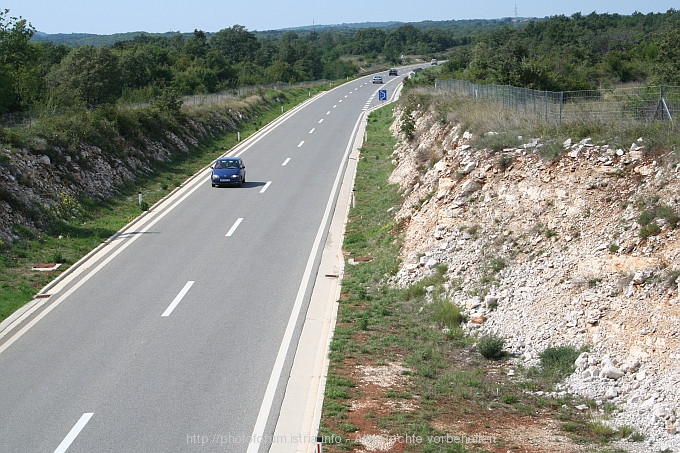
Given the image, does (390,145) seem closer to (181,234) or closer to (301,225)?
(301,225)

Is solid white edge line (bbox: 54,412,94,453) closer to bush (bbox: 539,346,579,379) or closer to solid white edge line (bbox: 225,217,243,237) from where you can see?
bush (bbox: 539,346,579,379)

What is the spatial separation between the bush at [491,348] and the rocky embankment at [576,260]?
0.32 m

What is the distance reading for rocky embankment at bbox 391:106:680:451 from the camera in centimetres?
1203

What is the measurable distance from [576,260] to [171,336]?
8775 millimetres

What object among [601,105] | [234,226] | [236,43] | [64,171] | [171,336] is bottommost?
[171,336]

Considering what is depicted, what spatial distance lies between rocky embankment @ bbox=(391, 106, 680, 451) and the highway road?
4205 millimetres

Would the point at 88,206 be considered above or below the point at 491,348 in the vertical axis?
above

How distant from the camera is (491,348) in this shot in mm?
13961

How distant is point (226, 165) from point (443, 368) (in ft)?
71.7

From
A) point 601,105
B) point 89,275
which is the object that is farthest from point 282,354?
point 601,105

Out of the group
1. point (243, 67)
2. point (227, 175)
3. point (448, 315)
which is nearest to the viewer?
point (448, 315)

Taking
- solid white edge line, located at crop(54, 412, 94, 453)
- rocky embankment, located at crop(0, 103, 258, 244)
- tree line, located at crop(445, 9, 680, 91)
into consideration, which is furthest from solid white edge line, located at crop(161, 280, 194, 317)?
tree line, located at crop(445, 9, 680, 91)

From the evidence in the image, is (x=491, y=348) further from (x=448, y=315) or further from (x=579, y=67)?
(x=579, y=67)

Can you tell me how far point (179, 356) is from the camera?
46.4 feet
